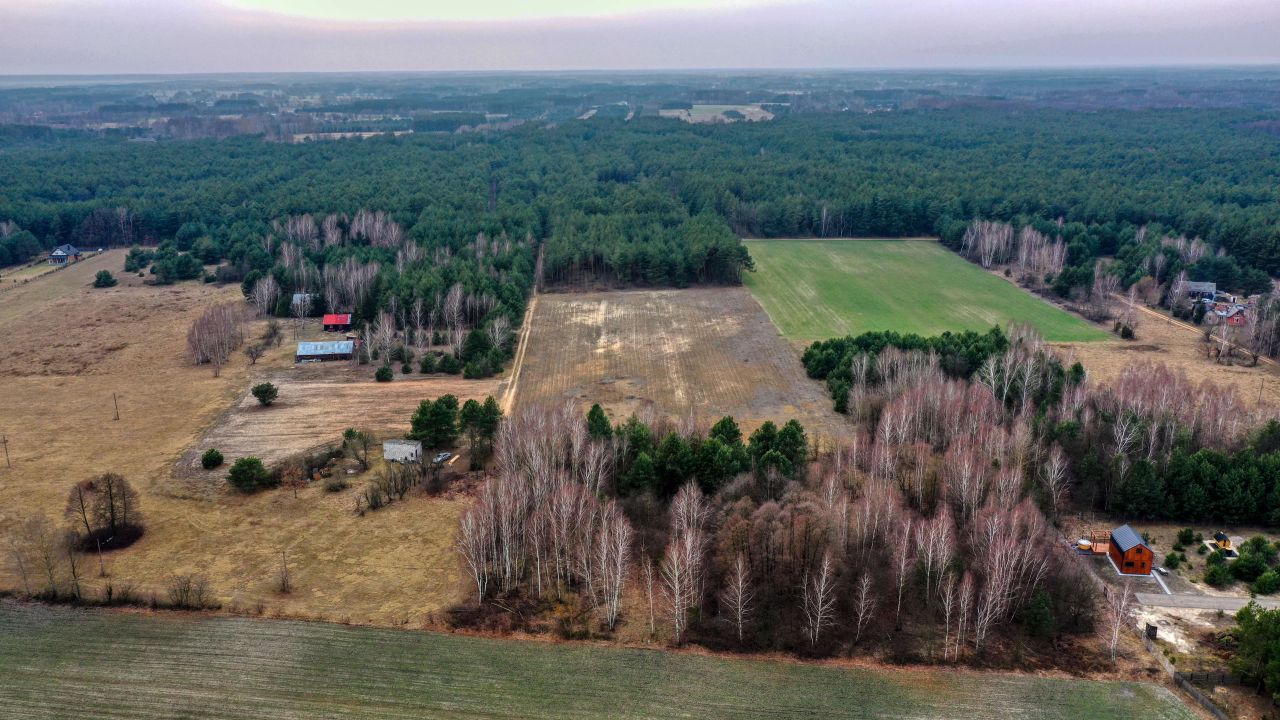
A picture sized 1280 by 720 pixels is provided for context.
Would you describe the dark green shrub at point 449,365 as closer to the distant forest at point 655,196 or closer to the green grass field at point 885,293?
the distant forest at point 655,196

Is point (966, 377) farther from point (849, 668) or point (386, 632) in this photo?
point (386, 632)

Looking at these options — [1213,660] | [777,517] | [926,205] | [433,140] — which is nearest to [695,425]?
[777,517]

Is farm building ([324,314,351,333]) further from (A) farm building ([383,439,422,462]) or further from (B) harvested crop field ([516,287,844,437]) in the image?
(A) farm building ([383,439,422,462])

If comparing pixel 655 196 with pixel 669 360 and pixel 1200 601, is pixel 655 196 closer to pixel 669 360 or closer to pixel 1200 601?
pixel 669 360

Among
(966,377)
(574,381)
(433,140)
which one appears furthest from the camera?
(433,140)

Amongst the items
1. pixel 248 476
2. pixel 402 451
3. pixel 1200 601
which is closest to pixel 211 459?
pixel 248 476

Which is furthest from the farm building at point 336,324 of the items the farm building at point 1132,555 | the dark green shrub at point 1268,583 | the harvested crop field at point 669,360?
the dark green shrub at point 1268,583

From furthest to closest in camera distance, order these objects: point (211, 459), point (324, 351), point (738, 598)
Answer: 1. point (324, 351)
2. point (211, 459)
3. point (738, 598)
